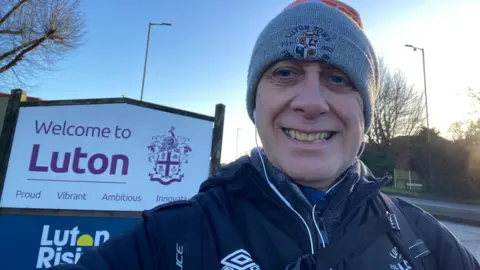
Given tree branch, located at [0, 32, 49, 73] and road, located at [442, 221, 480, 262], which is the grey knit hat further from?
tree branch, located at [0, 32, 49, 73]

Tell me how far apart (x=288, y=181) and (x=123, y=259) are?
0.66 metres

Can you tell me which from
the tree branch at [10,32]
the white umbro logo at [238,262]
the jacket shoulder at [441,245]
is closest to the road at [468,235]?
the jacket shoulder at [441,245]

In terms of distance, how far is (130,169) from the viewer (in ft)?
11.9

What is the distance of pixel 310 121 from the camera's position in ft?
3.95

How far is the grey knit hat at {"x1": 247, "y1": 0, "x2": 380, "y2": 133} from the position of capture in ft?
4.14

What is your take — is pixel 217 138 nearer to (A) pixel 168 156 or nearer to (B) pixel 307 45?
(A) pixel 168 156

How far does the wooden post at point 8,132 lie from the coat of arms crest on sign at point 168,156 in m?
1.53

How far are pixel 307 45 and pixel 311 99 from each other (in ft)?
0.84

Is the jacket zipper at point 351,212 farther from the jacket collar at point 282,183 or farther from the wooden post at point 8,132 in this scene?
the wooden post at point 8,132

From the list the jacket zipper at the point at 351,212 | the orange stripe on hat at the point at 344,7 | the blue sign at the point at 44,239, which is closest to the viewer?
the jacket zipper at the point at 351,212

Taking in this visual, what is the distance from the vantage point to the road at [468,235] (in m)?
6.82

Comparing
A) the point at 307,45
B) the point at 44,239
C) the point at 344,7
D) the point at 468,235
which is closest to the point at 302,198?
the point at 307,45

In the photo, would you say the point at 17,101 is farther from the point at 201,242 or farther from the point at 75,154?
the point at 201,242

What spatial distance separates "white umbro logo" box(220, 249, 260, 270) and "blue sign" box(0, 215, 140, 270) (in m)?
2.48
